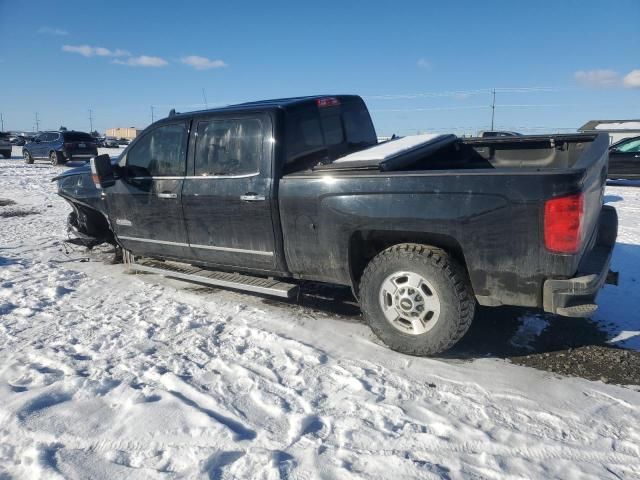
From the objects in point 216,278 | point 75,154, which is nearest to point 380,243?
point 216,278

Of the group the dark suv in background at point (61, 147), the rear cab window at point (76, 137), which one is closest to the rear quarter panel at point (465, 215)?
the dark suv in background at point (61, 147)

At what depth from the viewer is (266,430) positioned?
269 cm

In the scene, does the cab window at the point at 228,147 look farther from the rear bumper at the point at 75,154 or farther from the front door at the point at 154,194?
the rear bumper at the point at 75,154

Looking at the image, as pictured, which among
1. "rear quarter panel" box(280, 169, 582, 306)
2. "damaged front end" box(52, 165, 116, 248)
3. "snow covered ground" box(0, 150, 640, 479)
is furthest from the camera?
"damaged front end" box(52, 165, 116, 248)

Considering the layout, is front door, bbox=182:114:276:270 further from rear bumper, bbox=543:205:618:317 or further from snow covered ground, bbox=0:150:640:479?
rear bumper, bbox=543:205:618:317

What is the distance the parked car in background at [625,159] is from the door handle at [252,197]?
44.2ft

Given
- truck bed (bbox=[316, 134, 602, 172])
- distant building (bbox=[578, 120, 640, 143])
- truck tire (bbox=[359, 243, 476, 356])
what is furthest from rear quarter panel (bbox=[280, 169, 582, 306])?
distant building (bbox=[578, 120, 640, 143])

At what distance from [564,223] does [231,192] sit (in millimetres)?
2673

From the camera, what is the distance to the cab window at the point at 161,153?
4.74 m

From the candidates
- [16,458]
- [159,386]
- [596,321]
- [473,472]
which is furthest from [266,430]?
[596,321]

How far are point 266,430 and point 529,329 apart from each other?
2.51 m

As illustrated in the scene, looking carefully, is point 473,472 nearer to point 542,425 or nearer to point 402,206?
point 542,425

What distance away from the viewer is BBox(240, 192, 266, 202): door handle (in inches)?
160

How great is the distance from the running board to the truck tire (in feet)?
2.88
